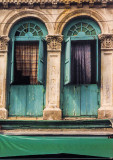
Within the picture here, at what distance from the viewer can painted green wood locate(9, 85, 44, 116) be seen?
1266 cm

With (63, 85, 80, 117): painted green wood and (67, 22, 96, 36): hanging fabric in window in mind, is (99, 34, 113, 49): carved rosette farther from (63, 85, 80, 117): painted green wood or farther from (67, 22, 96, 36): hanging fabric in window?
(63, 85, 80, 117): painted green wood

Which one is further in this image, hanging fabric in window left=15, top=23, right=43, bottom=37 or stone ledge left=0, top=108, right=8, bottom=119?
hanging fabric in window left=15, top=23, right=43, bottom=37

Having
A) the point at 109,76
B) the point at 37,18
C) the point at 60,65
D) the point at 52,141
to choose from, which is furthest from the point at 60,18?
the point at 52,141

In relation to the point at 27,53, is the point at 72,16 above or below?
above

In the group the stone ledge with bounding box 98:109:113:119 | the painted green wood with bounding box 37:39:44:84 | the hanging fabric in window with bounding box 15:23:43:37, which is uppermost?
the hanging fabric in window with bounding box 15:23:43:37

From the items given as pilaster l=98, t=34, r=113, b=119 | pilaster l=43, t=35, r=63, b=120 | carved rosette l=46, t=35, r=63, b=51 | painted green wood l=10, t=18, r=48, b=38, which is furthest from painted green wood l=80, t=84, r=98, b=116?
painted green wood l=10, t=18, r=48, b=38

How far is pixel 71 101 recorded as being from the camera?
12656 millimetres

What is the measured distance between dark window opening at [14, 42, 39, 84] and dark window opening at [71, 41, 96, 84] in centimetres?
137

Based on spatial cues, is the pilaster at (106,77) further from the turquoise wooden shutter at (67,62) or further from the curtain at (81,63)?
the turquoise wooden shutter at (67,62)

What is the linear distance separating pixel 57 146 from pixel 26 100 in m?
2.71

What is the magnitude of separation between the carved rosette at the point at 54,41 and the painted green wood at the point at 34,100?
1.49 meters

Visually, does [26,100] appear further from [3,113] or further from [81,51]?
[81,51]

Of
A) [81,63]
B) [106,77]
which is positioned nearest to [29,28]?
[81,63]

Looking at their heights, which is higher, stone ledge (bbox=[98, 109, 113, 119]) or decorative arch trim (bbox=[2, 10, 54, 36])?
decorative arch trim (bbox=[2, 10, 54, 36])
